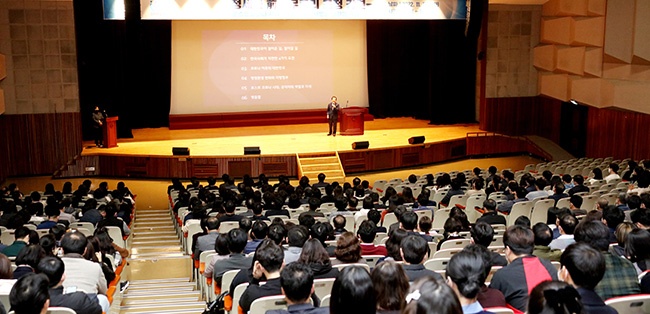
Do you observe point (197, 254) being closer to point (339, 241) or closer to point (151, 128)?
point (339, 241)

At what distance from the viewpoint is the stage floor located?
60.6 feet

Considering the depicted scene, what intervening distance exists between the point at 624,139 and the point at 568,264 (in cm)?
1523

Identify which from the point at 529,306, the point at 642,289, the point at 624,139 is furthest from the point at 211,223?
the point at 624,139

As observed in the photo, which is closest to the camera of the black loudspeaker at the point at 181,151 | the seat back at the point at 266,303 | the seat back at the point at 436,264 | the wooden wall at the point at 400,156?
the seat back at the point at 266,303

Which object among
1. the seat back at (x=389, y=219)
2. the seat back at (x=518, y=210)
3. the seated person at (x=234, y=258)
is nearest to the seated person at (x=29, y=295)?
the seated person at (x=234, y=258)

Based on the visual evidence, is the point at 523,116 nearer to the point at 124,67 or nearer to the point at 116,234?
the point at 124,67

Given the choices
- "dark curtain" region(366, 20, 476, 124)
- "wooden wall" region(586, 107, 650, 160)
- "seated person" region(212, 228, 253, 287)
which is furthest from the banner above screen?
"seated person" region(212, 228, 253, 287)

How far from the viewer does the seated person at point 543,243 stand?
19.2 ft

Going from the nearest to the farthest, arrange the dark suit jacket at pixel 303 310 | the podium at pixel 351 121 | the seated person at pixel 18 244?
the dark suit jacket at pixel 303 310, the seated person at pixel 18 244, the podium at pixel 351 121

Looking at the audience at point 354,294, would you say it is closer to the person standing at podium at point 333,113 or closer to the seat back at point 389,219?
the seat back at point 389,219

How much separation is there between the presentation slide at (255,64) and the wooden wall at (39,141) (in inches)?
175

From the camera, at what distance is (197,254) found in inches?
310

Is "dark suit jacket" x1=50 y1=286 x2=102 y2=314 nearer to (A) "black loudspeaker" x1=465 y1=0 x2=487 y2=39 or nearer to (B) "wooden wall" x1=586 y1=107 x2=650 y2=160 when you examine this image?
(B) "wooden wall" x1=586 y1=107 x2=650 y2=160

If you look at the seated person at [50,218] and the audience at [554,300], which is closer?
the audience at [554,300]
